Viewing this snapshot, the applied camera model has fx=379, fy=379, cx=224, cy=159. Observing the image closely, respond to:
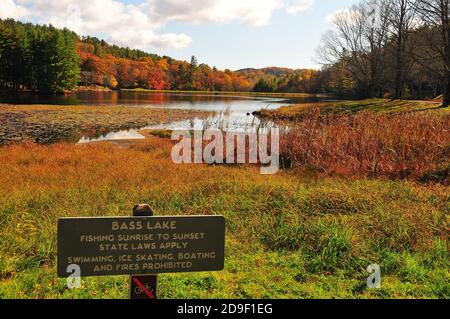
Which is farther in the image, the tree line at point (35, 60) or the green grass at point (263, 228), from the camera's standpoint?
the tree line at point (35, 60)

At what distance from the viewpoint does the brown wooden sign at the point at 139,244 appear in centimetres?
255

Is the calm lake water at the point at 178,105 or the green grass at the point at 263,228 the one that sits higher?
the calm lake water at the point at 178,105

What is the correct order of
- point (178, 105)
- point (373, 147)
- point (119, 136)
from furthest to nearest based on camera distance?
point (178, 105) < point (119, 136) < point (373, 147)

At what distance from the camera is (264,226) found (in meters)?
5.59

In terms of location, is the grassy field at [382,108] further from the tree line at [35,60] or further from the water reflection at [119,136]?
the tree line at [35,60]

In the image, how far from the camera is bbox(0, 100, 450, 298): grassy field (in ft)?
12.6

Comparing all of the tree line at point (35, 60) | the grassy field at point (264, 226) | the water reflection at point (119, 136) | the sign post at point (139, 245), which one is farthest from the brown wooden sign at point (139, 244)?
the tree line at point (35, 60)

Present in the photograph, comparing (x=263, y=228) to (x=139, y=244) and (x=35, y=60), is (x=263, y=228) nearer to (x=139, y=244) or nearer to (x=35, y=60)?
(x=139, y=244)

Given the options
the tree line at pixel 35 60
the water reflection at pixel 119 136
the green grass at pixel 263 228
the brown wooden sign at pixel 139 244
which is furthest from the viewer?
the tree line at pixel 35 60

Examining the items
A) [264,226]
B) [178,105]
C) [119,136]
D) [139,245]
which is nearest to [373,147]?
[264,226]

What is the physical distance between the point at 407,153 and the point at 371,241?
567cm

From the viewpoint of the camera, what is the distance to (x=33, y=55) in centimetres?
6650

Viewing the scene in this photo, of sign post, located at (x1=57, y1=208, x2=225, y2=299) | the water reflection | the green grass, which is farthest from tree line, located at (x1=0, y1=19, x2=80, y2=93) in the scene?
sign post, located at (x1=57, y1=208, x2=225, y2=299)
